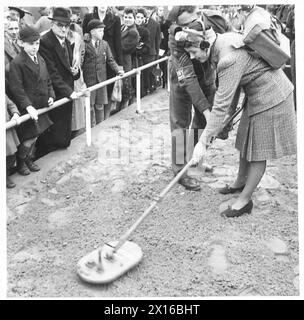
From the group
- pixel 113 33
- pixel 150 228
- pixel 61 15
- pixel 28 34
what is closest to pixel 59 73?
pixel 61 15

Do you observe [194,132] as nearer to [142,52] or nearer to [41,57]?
[41,57]

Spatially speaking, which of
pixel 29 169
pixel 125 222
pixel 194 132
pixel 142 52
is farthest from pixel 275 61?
pixel 142 52

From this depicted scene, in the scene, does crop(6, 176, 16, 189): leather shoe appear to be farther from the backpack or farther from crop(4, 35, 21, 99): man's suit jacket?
the backpack

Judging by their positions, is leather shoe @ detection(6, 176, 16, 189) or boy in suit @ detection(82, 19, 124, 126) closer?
leather shoe @ detection(6, 176, 16, 189)

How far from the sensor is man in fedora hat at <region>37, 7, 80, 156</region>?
182 inches

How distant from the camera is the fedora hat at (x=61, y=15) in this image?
4.49 metres

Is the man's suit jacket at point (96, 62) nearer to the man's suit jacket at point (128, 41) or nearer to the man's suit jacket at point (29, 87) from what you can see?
the man's suit jacket at point (128, 41)

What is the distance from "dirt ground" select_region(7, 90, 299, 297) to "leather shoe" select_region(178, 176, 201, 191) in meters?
0.05

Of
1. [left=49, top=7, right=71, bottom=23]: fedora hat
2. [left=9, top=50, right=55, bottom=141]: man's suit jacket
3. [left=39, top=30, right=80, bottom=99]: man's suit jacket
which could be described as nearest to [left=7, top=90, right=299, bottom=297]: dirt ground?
[left=9, top=50, right=55, bottom=141]: man's suit jacket

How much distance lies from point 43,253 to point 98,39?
2.93 metres

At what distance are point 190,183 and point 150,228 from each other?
0.80 metres

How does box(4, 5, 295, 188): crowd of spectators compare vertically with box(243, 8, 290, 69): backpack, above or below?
below

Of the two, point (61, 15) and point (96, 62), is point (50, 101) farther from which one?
point (96, 62)

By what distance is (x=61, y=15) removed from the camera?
454 cm
